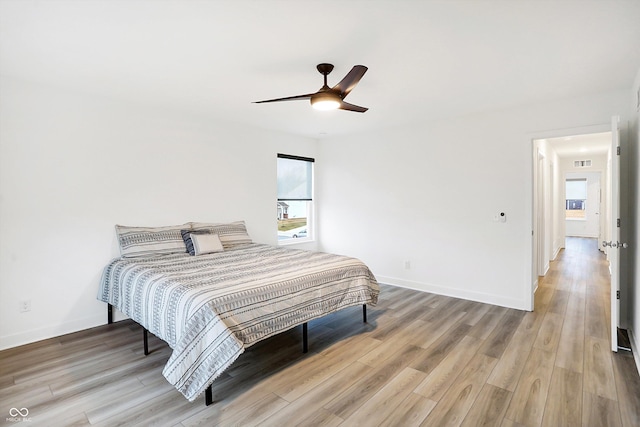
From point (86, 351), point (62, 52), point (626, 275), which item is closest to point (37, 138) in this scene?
point (62, 52)

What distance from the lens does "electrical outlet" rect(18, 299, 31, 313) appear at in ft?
9.99

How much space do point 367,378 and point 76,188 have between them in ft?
10.8

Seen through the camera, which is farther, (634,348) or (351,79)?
(634,348)

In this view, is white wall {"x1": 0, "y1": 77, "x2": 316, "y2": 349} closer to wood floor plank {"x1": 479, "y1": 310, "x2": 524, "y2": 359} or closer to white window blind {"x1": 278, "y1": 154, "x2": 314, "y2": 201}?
white window blind {"x1": 278, "y1": 154, "x2": 314, "y2": 201}

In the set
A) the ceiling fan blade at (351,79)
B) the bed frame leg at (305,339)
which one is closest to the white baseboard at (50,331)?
the bed frame leg at (305,339)

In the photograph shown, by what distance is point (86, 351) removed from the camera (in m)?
2.91

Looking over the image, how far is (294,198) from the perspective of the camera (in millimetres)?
5770

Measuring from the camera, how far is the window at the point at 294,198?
5.57 meters

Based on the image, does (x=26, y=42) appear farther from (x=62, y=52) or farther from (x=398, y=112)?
(x=398, y=112)

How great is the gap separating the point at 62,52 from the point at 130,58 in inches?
17.9

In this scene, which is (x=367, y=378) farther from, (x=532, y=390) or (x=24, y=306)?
(x=24, y=306)

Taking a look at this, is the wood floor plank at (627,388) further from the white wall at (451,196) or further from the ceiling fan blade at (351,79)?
the ceiling fan blade at (351,79)

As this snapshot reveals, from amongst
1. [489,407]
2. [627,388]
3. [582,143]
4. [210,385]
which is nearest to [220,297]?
[210,385]

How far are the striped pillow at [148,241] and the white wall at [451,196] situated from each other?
2811mm
